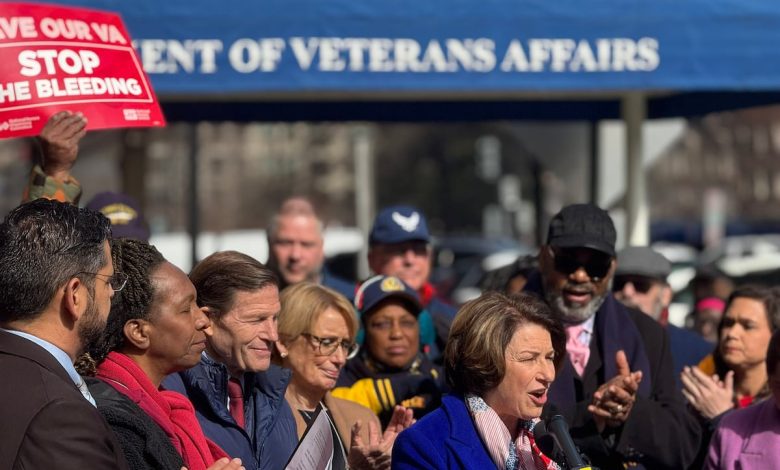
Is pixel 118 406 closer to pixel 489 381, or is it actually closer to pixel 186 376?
pixel 186 376

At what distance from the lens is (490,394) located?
14.3ft

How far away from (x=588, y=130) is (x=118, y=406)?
30.5ft

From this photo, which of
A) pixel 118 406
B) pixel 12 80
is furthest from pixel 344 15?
pixel 118 406

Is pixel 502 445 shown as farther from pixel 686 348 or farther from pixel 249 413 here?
pixel 686 348

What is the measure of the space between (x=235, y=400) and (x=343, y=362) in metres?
0.63

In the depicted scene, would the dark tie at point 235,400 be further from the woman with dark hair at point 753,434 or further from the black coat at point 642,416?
the woman with dark hair at point 753,434

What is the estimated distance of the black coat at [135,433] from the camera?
3455 millimetres

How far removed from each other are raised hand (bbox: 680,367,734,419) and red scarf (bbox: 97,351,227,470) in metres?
2.55

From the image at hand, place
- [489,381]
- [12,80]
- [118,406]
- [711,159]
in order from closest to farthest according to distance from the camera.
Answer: [118,406]
[489,381]
[12,80]
[711,159]

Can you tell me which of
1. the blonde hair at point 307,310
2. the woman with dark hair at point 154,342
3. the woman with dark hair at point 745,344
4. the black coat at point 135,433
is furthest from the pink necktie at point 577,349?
the black coat at point 135,433

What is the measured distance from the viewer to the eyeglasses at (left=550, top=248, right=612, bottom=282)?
558 cm

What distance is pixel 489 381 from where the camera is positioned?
4.32 m

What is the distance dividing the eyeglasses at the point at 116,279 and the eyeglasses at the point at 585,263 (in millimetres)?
2351

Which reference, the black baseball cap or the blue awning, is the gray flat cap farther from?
the black baseball cap
